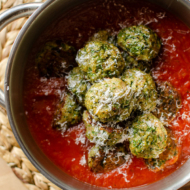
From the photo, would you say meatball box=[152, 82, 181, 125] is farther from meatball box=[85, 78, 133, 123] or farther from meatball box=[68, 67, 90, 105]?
meatball box=[68, 67, 90, 105]

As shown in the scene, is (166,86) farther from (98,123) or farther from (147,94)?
(98,123)

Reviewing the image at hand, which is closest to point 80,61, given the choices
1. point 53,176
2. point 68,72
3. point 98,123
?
point 68,72

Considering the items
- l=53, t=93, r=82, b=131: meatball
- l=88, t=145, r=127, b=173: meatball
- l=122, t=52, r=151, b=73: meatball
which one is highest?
l=122, t=52, r=151, b=73: meatball

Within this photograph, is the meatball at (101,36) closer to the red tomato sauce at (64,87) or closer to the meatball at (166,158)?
the red tomato sauce at (64,87)

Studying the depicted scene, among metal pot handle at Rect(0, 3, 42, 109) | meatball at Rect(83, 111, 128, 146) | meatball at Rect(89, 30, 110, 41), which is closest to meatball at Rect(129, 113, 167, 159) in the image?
meatball at Rect(83, 111, 128, 146)

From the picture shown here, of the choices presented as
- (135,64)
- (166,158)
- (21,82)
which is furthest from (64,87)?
(166,158)

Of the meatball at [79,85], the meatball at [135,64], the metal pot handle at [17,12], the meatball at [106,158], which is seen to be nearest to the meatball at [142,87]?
the meatball at [135,64]
